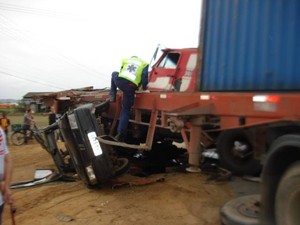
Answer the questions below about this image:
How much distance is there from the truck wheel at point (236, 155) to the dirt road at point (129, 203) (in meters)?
0.77

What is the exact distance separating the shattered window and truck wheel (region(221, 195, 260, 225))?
492 cm

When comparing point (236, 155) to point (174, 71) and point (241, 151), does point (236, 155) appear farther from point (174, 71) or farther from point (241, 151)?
point (174, 71)

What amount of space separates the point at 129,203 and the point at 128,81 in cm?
234

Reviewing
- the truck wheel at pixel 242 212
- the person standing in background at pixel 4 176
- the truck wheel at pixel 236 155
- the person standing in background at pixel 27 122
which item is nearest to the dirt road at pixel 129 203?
the truck wheel at pixel 242 212

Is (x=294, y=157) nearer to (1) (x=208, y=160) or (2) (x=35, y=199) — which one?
(1) (x=208, y=160)

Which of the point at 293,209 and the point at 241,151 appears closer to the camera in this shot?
the point at 293,209

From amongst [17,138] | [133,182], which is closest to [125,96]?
[133,182]

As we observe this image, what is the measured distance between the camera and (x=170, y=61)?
401 inches

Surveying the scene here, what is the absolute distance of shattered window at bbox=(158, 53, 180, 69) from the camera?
10.0 m

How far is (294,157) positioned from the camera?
12.3 feet

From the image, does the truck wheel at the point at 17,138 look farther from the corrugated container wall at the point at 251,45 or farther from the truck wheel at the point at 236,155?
the truck wheel at the point at 236,155

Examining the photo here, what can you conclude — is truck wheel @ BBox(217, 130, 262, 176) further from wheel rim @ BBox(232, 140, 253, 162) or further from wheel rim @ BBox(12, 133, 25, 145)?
wheel rim @ BBox(12, 133, 25, 145)

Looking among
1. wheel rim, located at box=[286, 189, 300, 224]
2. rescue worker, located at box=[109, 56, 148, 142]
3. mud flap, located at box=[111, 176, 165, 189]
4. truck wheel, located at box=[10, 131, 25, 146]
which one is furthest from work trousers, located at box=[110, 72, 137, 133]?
truck wheel, located at box=[10, 131, 25, 146]

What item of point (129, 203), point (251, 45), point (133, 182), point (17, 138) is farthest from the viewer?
point (17, 138)
